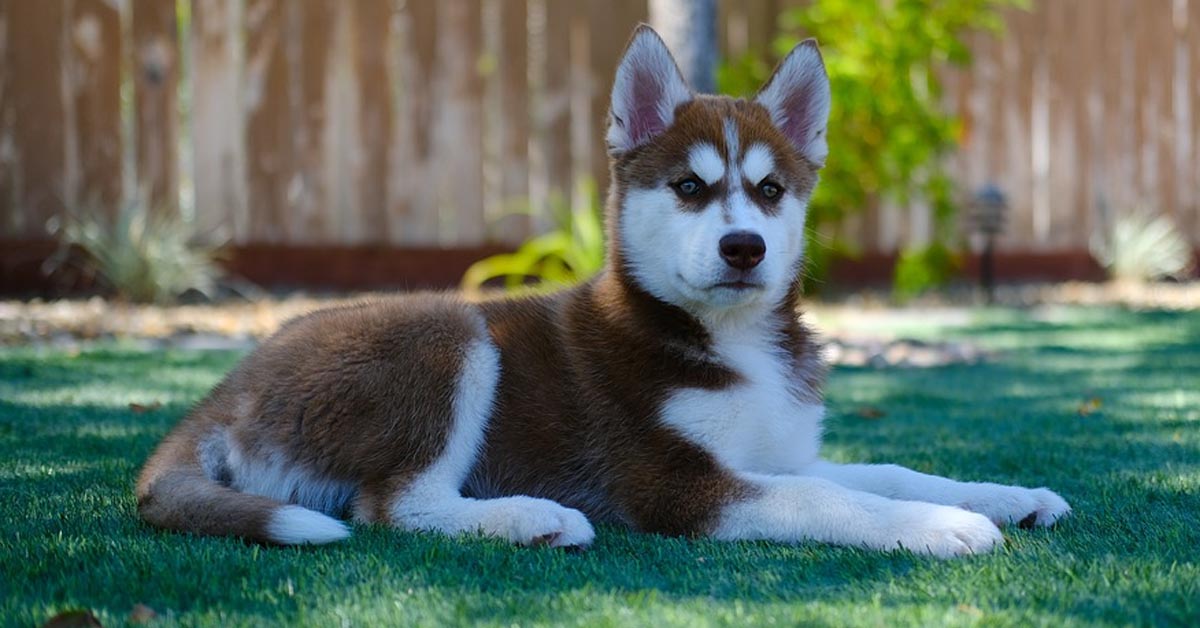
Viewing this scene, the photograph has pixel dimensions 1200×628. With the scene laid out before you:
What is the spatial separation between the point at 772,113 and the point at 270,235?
6201mm

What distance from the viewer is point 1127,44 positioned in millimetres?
11797

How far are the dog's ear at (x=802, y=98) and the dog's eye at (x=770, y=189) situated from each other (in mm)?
342

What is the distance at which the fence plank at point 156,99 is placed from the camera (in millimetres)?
8789

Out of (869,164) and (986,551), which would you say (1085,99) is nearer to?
(869,164)

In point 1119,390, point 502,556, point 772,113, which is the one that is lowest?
point 1119,390

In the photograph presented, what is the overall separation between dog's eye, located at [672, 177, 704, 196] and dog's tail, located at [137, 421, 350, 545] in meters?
1.27

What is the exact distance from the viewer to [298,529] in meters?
2.68

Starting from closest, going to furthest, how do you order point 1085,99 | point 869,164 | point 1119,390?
point 1119,390 → point 869,164 → point 1085,99

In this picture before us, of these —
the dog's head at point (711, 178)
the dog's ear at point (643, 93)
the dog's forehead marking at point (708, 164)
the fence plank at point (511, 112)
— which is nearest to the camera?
the dog's head at point (711, 178)

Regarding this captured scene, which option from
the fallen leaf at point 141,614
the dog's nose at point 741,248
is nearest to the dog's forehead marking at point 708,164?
the dog's nose at point 741,248

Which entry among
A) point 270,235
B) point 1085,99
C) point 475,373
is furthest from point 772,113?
point 1085,99

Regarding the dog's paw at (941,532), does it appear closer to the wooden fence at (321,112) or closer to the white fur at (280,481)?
the white fur at (280,481)

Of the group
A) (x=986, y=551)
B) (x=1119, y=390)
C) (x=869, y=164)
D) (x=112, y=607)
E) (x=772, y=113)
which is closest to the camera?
(x=112, y=607)

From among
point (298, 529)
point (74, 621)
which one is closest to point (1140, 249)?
point (298, 529)
